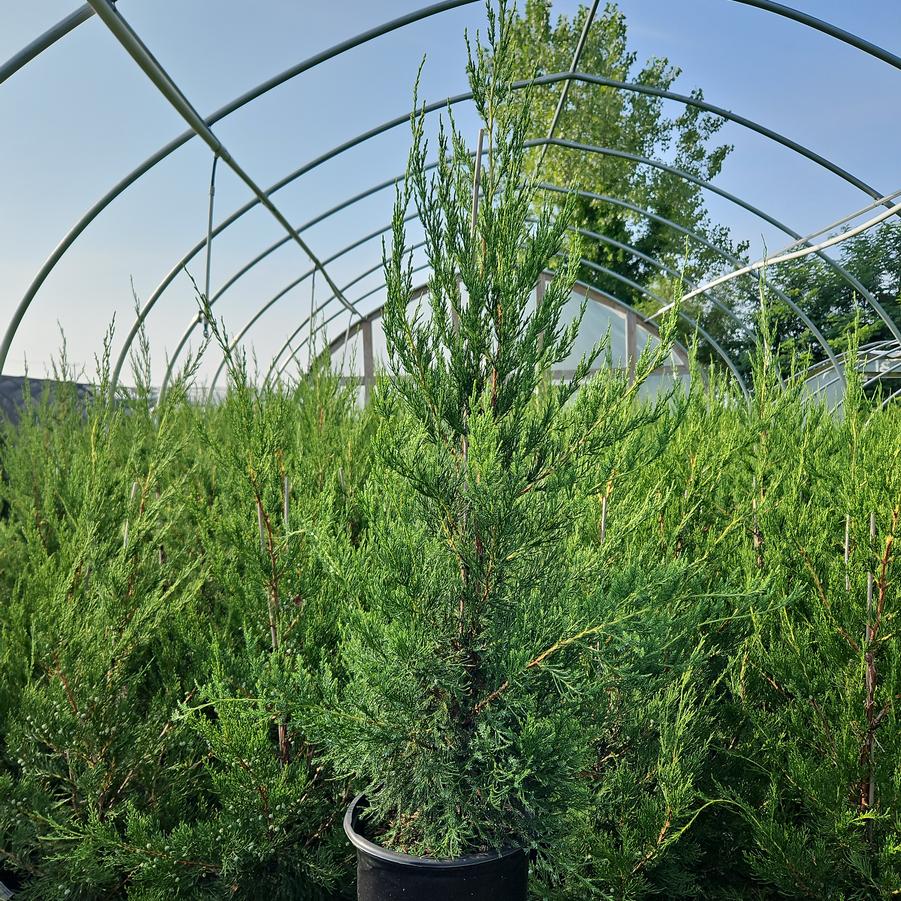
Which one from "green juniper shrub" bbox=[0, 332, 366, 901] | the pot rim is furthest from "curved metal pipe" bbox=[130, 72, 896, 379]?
the pot rim

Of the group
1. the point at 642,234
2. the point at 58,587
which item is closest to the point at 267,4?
the point at 58,587

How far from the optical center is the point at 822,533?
123 inches

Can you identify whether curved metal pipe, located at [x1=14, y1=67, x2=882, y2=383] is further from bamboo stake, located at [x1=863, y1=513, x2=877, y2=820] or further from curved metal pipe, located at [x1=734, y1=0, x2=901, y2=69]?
bamboo stake, located at [x1=863, y1=513, x2=877, y2=820]

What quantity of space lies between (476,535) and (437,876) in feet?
2.82

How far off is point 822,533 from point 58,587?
3379 mm

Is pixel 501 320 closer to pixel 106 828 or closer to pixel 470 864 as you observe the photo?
pixel 470 864

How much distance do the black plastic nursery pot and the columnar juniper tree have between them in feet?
0.19

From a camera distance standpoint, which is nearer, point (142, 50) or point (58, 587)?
point (58, 587)

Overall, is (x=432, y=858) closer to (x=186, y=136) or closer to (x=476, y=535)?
(x=476, y=535)

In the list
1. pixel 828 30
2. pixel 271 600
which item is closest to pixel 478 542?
pixel 271 600

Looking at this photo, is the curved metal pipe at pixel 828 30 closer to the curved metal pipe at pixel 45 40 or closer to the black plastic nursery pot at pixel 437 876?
the curved metal pipe at pixel 45 40

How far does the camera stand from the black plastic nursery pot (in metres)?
1.72

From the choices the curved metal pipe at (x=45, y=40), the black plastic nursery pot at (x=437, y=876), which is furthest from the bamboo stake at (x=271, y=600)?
the curved metal pipe at (x=45, y=40)

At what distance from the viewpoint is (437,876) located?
5.65 ft
